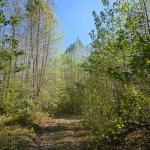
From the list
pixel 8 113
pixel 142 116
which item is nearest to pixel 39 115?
pixel 8 113

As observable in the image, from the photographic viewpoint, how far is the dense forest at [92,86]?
1218 cm

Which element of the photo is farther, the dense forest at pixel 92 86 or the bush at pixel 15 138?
the bush at pixel 15 138

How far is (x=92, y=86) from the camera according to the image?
23359 millimetres

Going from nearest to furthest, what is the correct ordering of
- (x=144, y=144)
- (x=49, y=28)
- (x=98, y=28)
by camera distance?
1. (x=144, y=144)
2. (x=98, y=28)
3. (x=49, y=28)

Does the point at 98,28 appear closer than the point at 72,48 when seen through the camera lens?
Yes

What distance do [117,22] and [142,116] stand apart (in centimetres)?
851

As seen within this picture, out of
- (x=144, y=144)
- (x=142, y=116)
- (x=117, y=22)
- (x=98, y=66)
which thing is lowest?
(x=144, y=144)

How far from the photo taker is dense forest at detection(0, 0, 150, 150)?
A: 1218cm

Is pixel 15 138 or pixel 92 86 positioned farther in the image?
pixel 92 86

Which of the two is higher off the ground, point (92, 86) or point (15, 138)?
point (92, 86)

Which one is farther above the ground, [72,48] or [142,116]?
[72,48]

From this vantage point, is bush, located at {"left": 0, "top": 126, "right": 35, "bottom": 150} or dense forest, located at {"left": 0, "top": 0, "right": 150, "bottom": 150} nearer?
dense forest, located at {"left": 0, "top": 0, "right": 150, "bottom": 150}

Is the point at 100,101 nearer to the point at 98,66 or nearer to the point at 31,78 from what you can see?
the point at 98,66

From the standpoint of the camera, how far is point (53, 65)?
45.6m
